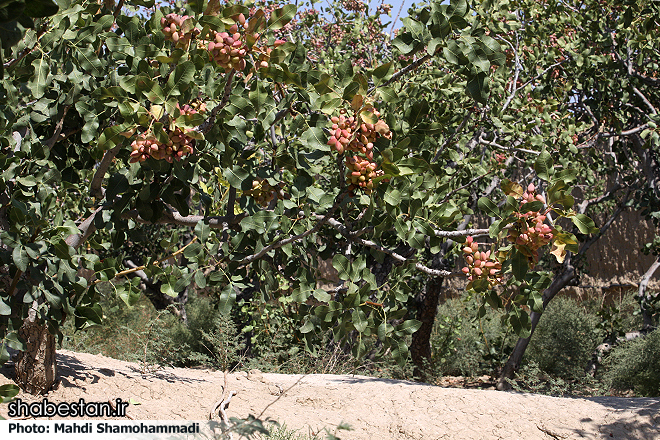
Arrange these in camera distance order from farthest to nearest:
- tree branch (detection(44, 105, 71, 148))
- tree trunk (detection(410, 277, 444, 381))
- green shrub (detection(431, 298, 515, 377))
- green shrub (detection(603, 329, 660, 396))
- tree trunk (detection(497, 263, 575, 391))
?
green shrub (detection(431, 298, 515, 377)), tree trunk (detection(410, 277, 444, 381)), tree trunk (detection(497, 263, 575, 391)), green shrub (detection(603, 329, 660, 396)), tree branch (detection(44, 105, 71, 148))

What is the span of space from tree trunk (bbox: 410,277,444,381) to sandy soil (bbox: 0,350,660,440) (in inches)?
88.3

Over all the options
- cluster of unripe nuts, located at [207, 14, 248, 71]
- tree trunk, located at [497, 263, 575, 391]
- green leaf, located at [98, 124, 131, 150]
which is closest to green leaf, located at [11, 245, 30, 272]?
green leaf, located at [98, 124, 131, 150]

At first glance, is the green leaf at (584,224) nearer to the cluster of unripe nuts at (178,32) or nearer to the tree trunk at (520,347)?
the cluster of unripe nuts at (178,32)

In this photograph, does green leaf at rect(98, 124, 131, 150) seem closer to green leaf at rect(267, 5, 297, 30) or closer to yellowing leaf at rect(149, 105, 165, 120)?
yellowing leaf at rect(149, 105, 165, 120)

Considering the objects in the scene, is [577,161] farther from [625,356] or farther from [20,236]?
[20,236]

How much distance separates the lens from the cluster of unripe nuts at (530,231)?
5.93 ft

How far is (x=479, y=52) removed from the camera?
72.3 inches

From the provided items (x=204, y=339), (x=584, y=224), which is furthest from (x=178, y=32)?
(x=204, y=339)

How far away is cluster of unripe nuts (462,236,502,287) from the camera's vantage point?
1.98 m

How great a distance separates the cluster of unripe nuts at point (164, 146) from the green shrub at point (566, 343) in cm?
569

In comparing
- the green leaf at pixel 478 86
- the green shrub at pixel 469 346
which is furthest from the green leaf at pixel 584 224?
the green shrub at pixel 469 346

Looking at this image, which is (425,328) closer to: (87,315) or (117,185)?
(87,315)

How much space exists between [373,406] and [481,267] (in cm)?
222

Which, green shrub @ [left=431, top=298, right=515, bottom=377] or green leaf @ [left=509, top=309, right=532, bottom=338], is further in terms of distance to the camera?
green shrub @ [left=431, top=298, right=515, bottom=377]
